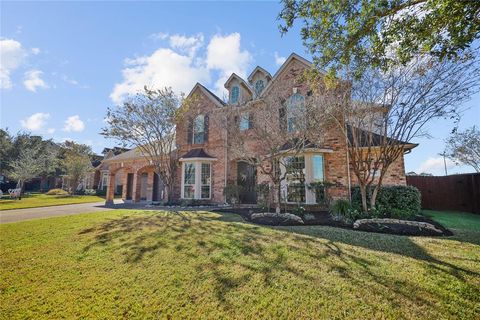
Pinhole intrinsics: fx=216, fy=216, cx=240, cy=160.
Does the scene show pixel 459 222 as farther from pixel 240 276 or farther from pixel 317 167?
pixel 240 276

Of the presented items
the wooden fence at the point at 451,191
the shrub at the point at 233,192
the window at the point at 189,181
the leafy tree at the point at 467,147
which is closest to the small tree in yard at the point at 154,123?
the window at the point at 189,181

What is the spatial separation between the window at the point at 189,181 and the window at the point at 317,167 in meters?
8.32

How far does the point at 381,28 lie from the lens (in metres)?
5.12

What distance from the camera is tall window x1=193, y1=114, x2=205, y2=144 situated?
53.8 ft

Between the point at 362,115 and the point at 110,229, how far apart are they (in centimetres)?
994

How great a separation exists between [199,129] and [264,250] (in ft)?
42.5

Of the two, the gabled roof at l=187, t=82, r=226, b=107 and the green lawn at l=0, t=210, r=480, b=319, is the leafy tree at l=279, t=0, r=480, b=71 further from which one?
the gabled roof at l=187, t=82, r=226, b=107

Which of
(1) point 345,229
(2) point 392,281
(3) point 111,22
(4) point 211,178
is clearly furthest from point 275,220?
(3) point 111,22

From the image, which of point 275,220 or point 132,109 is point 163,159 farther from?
point 275,220

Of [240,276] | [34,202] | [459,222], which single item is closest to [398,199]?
[459,222]

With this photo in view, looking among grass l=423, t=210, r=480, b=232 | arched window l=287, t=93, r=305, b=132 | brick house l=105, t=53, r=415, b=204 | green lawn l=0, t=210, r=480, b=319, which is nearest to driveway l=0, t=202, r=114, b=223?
green lawn l=0, t=210, r=480, b=319

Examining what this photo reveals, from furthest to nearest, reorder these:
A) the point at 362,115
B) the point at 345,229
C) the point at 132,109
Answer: the point at 132,109 → the point at 362,115 → the point at 345,229

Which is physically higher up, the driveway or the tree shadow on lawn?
the driveway

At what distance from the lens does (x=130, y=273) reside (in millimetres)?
3855
